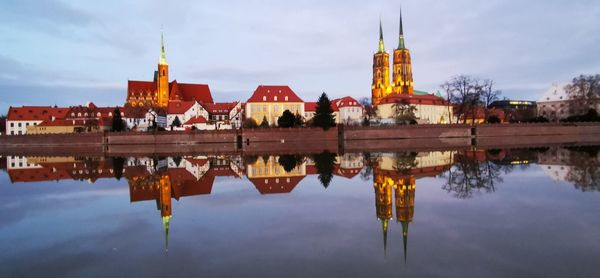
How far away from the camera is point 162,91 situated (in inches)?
3740

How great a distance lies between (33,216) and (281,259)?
30.9 ft

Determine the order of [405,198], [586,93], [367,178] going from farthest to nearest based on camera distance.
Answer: [586,93]
[367,178]
[405,198]

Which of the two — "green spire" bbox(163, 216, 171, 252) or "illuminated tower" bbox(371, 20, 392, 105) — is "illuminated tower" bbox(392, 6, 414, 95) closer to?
"illuminated tower" bbox(371, 20, 392, 105)

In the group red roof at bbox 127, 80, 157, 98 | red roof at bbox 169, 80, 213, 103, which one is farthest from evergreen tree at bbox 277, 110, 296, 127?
red roof at bbox 127, 80, 157, 98

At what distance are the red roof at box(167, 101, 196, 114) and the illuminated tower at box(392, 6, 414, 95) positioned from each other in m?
51.0

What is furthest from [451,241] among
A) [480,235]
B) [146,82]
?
[146,82]

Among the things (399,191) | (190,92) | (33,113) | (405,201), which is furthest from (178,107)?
(405,201)

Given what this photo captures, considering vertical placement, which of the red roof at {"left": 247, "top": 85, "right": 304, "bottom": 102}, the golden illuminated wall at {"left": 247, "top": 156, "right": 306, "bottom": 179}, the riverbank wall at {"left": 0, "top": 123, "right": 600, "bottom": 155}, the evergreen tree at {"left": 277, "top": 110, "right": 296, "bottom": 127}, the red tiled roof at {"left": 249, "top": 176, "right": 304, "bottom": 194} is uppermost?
the red roof at {"left": 247, "top": 85, "right": 304, "bottom": 102}

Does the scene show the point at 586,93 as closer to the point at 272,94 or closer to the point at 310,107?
the point at 310,107

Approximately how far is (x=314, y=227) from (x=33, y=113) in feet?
309

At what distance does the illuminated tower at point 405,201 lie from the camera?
11.4 metres

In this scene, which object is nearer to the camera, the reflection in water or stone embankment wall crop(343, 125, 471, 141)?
the reflection in water

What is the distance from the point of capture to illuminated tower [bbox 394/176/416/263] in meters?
11.4

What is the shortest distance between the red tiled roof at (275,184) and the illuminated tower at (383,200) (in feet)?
11.6
